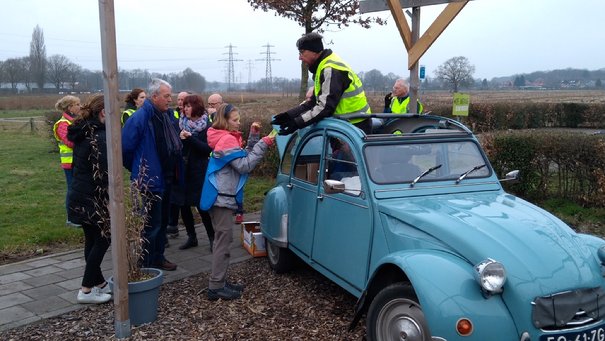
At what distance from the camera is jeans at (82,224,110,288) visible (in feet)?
16.3

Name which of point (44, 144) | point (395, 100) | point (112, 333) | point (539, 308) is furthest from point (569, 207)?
point (44, 144)

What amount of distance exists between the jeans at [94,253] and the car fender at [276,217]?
1.70m

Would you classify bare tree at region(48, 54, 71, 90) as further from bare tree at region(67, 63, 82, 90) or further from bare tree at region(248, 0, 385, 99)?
bare tree at region(248, 0, 385, 99)

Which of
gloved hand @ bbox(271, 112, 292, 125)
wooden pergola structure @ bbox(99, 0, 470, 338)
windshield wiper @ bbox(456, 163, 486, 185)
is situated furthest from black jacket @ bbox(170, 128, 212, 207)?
windshield wiper @ bbox(456, 163, 486, 185)

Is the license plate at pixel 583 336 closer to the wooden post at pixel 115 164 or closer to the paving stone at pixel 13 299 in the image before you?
the wooden post at pixel 115 164

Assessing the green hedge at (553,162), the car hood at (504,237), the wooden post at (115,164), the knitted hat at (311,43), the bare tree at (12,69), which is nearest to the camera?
the car hood at (504,237)

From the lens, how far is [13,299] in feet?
17.2

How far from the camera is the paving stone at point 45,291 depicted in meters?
5.34

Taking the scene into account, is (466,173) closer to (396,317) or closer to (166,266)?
(396,317)

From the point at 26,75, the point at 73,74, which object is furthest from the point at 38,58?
the point at 73,74

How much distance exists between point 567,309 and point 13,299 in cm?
487

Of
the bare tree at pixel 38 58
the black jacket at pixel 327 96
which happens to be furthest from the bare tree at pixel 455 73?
the bare tree at pixel 38 58

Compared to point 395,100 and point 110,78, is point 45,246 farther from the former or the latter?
point 395,100

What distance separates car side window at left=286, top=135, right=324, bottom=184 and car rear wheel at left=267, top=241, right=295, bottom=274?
33.7 inches
